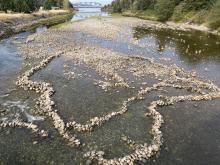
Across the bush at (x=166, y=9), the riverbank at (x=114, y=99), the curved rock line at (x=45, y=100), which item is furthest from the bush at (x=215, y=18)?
the curved rock line at (x=45, y=100)

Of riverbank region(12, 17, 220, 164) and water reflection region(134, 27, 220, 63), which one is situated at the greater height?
riverbank region(12, 17, 220, 164)

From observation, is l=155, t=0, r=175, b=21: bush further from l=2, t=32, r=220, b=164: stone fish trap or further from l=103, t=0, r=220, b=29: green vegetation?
l=2, t=32, r=220, b=164: stone fish trap

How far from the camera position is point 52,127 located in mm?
25219

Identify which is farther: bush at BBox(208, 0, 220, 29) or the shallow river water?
bush at BBox(208, 0, 220, 29)

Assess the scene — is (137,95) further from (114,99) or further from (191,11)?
(191,11)

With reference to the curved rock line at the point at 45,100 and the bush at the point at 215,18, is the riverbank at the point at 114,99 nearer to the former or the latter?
the curved rock line at the point at 45,100

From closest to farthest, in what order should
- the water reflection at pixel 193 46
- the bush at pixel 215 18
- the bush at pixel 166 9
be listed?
1. the water reflection at pixel 193 46
2. the bush at pixel 215 18
3. the bush at pixel 166 9

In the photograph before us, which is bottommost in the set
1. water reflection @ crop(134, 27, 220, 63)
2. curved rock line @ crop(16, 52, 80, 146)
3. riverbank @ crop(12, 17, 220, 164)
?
water reflection @ crop(134, 27, 220, 63)

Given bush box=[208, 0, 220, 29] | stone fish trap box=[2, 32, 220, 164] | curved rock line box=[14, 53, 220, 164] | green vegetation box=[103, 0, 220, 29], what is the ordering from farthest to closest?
green vegetation box=[103, 0, 220, 29]
bush box=[208, 0, 220, 29]
stone fish trap box=[2, 32, 220, 164]
curved rock line box=[14, 53, 220, 164]

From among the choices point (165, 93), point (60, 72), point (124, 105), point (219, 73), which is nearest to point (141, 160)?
point (124, 105)

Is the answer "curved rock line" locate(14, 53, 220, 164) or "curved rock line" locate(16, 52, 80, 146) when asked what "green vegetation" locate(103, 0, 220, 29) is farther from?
"curved rock line" locate(16, 52, 80, 146)

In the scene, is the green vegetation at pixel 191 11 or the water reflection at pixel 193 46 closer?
the water reflection at pixel 193 46

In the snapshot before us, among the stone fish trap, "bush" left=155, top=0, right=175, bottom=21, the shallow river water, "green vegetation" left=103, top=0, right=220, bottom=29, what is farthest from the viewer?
"bush" left=155, top=0, right=175, bottom=21

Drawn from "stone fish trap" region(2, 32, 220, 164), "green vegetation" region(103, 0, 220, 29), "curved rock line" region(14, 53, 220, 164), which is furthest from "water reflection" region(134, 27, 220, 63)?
"curved rock line" region(14, 53, 220, 164)
